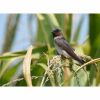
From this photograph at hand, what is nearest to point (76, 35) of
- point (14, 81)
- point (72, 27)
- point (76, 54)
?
point (72, 27)

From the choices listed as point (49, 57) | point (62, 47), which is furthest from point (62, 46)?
point (49, 57)

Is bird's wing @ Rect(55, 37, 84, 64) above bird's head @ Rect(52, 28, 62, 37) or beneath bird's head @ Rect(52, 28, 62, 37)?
beneath

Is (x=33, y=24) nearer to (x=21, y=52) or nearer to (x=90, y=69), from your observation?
(x=21, y=52)

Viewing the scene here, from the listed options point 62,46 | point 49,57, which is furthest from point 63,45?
point 49,57

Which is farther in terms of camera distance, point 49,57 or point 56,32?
point 56,32

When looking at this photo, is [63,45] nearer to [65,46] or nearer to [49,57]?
[65,46]
